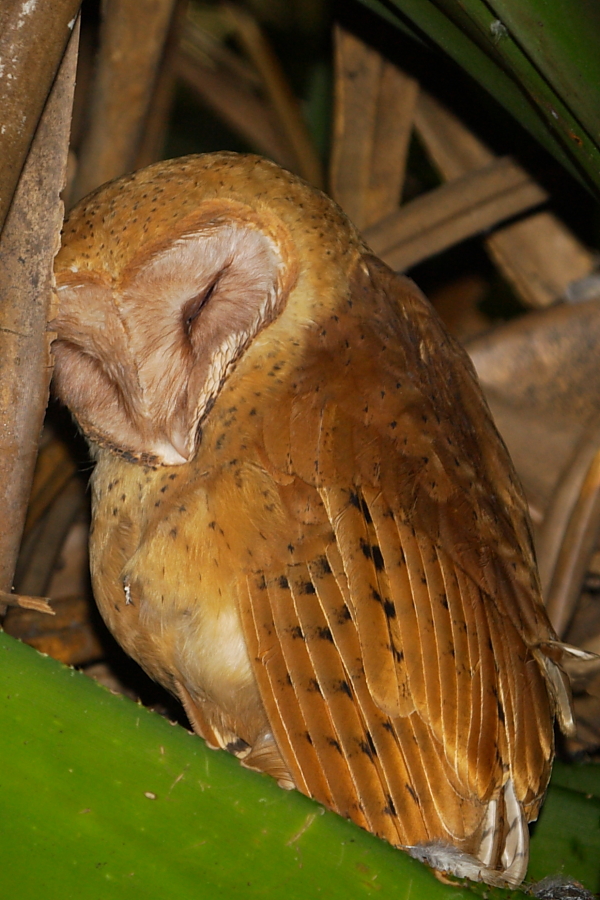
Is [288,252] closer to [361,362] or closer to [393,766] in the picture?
[361,362]

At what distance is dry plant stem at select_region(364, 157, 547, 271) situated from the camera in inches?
62.9

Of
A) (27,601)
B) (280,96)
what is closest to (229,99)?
(280,96)

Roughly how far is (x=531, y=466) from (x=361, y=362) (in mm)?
764

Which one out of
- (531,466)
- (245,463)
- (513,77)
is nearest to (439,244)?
(531,466)

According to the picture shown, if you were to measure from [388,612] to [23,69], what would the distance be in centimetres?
58

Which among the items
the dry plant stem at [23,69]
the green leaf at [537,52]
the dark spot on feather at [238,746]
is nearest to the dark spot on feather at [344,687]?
the dark spot on feather at [238,746]

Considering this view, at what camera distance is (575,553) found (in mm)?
1418

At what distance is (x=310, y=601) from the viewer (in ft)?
2.79

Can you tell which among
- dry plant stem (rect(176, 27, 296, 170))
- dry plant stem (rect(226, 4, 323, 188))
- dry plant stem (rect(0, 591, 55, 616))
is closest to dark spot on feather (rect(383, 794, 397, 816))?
dry plant stem (rect(0, 591, 55, 616))

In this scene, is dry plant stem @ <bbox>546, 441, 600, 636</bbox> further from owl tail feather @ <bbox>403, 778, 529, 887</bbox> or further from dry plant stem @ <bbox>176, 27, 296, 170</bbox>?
dry plant stem @ <bbox>176, 27, 296, 170</bbox>

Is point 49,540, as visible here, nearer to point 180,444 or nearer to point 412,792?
point 180,444

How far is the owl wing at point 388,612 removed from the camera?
2.73ft

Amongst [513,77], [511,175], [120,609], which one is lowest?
[120,609]

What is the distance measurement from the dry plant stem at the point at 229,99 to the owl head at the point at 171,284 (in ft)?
4.54
